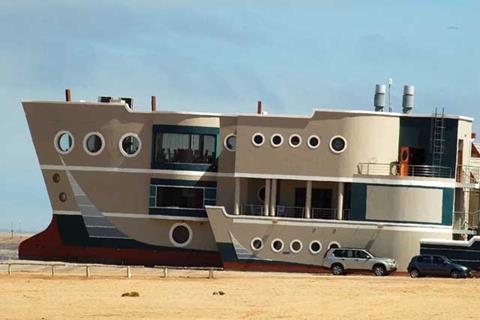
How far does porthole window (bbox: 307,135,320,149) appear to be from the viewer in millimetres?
76188

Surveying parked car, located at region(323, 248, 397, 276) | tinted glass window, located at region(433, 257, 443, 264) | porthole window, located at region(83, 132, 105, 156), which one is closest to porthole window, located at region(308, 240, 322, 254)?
parked car, located at region(323, 248, 397, 276)

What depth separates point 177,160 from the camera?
77938mm

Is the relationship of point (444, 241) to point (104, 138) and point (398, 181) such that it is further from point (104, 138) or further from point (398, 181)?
point (104, 138)

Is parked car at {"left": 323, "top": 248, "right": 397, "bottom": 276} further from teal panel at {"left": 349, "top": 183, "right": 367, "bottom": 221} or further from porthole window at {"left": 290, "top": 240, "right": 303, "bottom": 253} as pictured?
teal panel at {"left": 349, "top": 183, "right": 367, "bottom": 221}

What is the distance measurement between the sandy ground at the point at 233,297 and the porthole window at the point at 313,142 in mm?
9918

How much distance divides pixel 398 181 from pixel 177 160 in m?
11.8

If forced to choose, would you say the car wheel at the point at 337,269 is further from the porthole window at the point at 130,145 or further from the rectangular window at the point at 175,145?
the porthole window at the point at 130,145

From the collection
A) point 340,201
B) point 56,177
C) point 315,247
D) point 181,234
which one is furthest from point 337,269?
point 56,177

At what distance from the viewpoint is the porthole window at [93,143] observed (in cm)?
7831

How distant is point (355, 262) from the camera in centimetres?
7331

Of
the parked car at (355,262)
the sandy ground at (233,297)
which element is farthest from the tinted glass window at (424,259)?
the sandy ground at (233,297)

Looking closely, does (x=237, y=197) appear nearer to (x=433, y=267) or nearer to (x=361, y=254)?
(x=361, y=254)

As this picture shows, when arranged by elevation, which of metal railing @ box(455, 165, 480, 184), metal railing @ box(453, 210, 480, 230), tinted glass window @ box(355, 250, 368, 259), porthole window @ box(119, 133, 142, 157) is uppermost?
porthole window @ box(119, 133, 142, 157)

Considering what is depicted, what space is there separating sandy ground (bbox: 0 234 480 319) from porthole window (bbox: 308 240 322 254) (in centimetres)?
677
